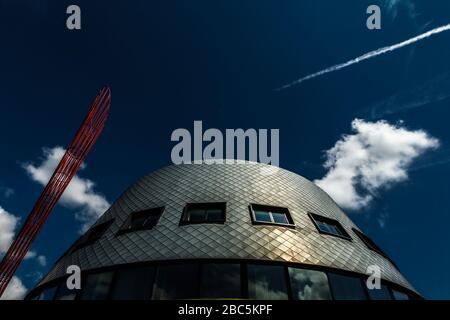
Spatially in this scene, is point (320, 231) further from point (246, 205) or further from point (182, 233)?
point (182, 233)

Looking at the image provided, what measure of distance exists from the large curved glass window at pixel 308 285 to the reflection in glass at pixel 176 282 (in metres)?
4.36

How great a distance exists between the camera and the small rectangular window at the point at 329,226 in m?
19.4

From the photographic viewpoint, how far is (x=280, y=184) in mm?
22969

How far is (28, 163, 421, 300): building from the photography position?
1416cm

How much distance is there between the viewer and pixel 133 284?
14398 mm

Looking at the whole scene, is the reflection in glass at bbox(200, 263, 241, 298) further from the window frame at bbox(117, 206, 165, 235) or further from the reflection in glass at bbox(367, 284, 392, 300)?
the reflection in glass at bbox(367, 284, 392, 300)

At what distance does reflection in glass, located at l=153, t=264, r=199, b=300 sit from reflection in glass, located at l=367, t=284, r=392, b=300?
859 cm

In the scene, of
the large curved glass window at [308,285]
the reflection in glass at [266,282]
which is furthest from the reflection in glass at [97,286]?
the large curved glass window at [308,285]

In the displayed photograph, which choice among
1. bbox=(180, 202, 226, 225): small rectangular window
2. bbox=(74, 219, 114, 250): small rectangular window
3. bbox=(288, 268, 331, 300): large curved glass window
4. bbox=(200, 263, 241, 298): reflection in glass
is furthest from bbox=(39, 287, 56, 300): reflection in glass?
bbox=(288, 268, 331, 300): large curved glass window

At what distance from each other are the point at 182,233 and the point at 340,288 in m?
8.15
